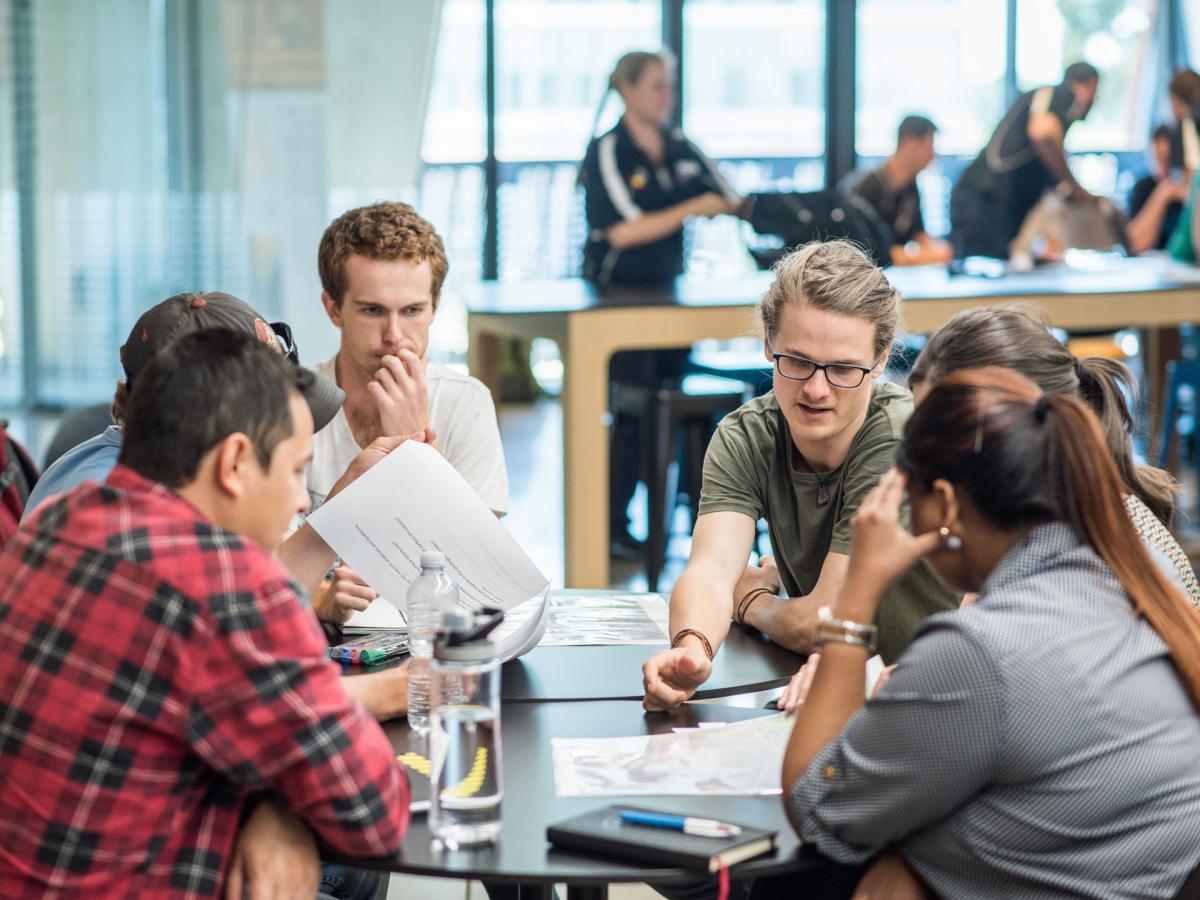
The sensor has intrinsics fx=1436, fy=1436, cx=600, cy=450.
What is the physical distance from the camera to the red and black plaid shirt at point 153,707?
126cm

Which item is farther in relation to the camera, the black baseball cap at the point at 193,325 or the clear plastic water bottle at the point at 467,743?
the black baseball cap at the point at 193,325

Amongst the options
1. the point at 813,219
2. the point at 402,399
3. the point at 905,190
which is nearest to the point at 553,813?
the point at 402,399

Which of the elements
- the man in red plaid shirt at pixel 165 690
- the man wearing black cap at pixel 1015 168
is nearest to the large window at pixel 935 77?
the man wearing black cap at pixel 1015 168

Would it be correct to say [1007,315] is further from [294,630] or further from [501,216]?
[501,216]

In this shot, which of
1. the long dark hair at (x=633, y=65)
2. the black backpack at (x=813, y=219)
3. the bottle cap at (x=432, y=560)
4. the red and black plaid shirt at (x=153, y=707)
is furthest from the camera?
the long dark hair at (x=633, y=65)

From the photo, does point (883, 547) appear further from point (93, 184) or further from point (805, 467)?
point (93, 184)

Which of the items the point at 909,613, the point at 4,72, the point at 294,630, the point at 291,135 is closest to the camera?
the point at 294,630

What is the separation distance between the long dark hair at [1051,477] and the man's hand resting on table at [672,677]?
1.53ft

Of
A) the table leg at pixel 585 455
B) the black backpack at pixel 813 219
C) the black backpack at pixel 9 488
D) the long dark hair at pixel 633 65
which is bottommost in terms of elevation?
the table leg at pixel 585 455

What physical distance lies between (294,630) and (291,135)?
4.29 metres

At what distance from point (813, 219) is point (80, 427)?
2705mm

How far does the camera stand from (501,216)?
8812 mm

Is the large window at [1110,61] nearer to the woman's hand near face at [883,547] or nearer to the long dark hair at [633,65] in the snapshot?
the long dark hair at [633,65]

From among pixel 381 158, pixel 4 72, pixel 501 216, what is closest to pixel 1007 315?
pixel 4 72
